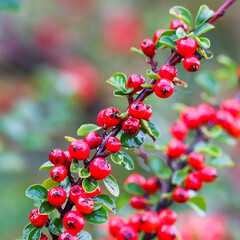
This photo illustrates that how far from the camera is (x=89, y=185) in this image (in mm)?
1110

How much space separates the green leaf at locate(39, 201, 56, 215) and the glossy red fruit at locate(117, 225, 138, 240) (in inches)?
14.2

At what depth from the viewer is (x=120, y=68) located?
189 inches

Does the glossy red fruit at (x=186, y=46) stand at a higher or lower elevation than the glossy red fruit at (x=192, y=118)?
lower

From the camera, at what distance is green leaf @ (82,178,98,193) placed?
109 cm

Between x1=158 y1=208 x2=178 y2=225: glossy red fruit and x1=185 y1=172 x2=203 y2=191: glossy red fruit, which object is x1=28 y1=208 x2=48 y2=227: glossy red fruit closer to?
x1=158 y1=208 x2=178 y2=225: glossy red fruit

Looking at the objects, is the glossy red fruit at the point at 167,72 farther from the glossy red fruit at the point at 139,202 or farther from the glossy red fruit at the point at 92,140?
the glossy red fruit at the point at 139,202

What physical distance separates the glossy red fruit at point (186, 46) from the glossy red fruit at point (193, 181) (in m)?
0.61

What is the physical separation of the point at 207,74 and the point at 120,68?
2.73 m

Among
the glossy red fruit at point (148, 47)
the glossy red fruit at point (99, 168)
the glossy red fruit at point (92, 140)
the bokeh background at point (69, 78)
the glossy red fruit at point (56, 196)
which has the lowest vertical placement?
the glossy red fruit at point (56, 196)

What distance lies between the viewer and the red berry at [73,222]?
106 centimetres

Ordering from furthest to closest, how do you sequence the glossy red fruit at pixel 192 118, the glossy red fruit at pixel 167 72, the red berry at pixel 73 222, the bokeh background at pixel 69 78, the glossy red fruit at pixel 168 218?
the bokeh background at pixel 69 78, the glossy red fruit at pixel 192 118, the glossy red fruit at pixel 168 218, the glossy red fruit at pixel 167 72, the red berry at pixel 73 222

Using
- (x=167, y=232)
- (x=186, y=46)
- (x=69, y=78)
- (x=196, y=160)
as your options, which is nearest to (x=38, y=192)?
(x=167, y=232)

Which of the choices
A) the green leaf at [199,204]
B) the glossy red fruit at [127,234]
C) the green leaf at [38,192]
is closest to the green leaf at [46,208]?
the green leaf at [38,192]

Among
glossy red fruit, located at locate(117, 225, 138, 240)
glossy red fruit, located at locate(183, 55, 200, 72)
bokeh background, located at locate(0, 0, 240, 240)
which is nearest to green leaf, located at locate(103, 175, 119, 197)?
glossy red fruit, located at locate(117, 225, 138, 240)
